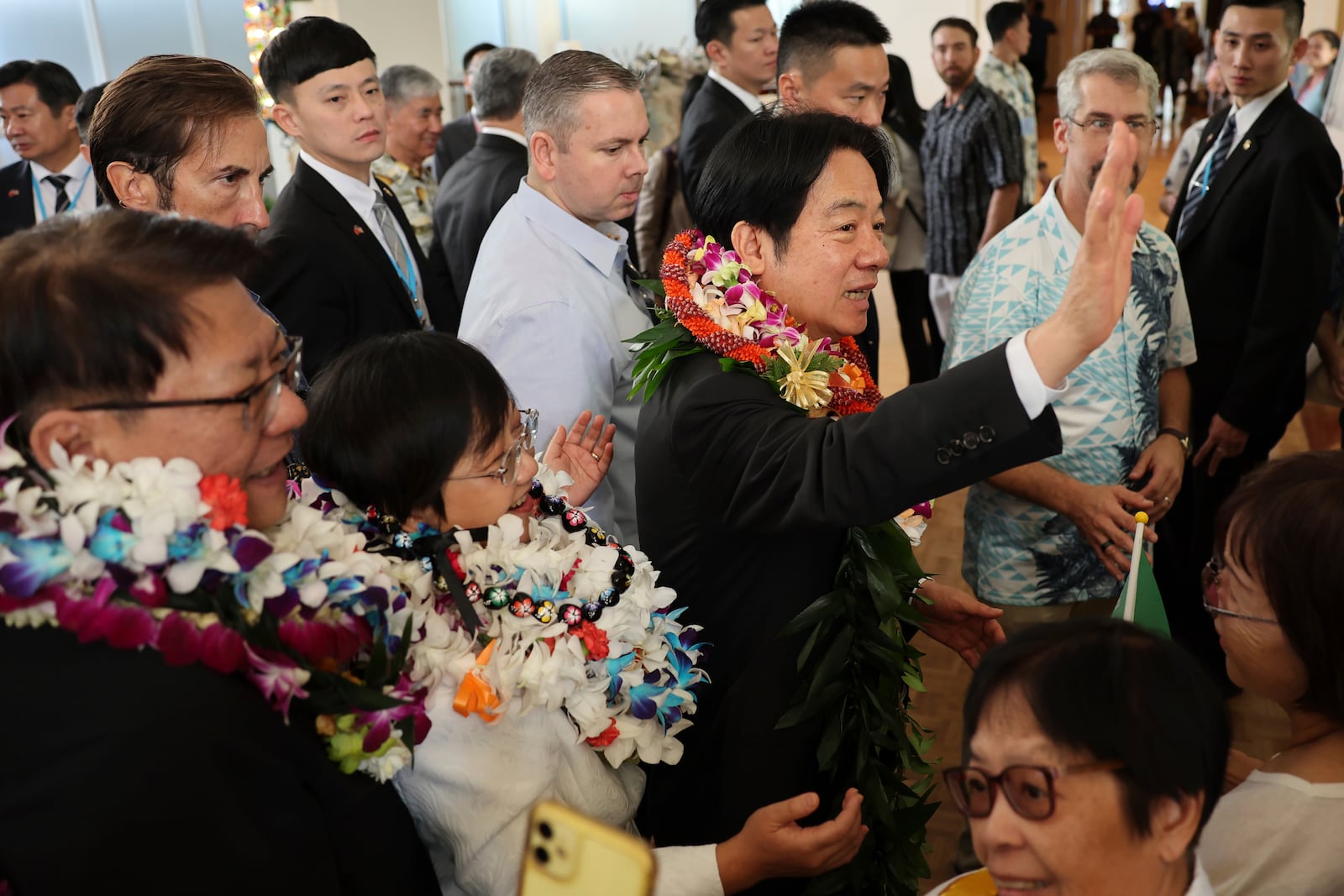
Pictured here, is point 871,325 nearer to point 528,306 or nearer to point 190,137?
point 528,306

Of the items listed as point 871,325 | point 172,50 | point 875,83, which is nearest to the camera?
point 871,325

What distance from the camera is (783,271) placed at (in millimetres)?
1746

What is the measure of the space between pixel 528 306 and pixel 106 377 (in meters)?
1.41

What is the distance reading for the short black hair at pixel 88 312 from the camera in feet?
3.22

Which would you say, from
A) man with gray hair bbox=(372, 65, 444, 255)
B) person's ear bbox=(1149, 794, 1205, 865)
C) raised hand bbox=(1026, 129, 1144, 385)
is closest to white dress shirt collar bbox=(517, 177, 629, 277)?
raised hand bbox=(1026, 129, 1144, 385)

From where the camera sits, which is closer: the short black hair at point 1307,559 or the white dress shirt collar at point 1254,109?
the short black hair at point 1307,559

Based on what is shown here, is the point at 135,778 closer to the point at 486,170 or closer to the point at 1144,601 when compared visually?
the point at 1144,601

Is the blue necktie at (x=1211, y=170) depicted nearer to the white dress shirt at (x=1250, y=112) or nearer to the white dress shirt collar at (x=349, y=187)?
the white dress shirt at (x=1250, y=112)

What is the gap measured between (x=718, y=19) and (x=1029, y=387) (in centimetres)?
349

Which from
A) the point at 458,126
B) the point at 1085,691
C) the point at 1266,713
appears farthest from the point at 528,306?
the point at 458,126

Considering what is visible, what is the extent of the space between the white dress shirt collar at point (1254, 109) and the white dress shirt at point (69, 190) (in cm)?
429

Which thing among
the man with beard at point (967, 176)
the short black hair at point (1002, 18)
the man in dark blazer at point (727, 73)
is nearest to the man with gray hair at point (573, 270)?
the man in dark blazer at point (727, 73)

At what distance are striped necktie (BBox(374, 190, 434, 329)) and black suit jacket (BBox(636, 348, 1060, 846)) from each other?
1.51 m

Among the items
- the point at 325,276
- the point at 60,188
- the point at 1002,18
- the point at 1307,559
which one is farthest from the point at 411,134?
the point at 1307,559
